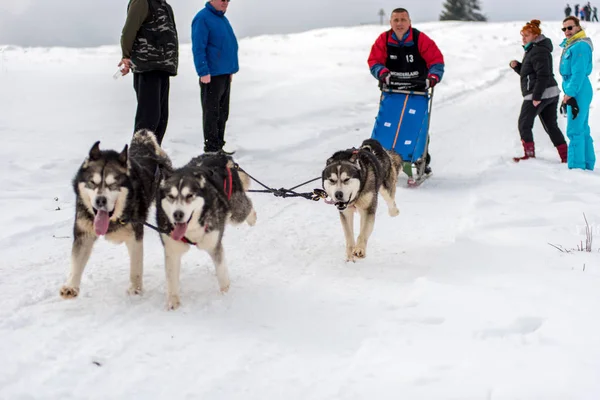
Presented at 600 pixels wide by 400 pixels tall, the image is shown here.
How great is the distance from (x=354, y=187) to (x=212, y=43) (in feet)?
10.3

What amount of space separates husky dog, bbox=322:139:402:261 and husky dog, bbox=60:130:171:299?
1.32 metres

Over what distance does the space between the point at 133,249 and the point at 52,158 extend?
3705mm

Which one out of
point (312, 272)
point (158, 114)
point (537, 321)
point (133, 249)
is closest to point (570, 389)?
point (537, 321)

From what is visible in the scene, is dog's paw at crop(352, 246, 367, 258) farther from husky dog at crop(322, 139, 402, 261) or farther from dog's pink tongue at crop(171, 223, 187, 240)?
dog's pink tongue at crop(171, 223, 187, 240)

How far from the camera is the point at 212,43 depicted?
609cm

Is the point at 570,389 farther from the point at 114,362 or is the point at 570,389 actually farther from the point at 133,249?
the point at 133,249

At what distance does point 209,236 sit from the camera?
3059 mm

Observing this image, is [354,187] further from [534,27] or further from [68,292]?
[534,27]

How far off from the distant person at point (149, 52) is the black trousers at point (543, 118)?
4436 mm

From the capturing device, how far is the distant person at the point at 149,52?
16.2 feet

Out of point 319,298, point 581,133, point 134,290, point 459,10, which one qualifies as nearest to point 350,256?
point 319,298

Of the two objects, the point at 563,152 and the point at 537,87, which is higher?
the point at 537,87

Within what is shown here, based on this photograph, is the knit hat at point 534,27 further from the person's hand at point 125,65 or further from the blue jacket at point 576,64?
the person's hand at point 125,65

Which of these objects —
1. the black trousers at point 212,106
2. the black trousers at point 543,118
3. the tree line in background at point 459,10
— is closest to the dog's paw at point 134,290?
the black trousers at point 212,106
